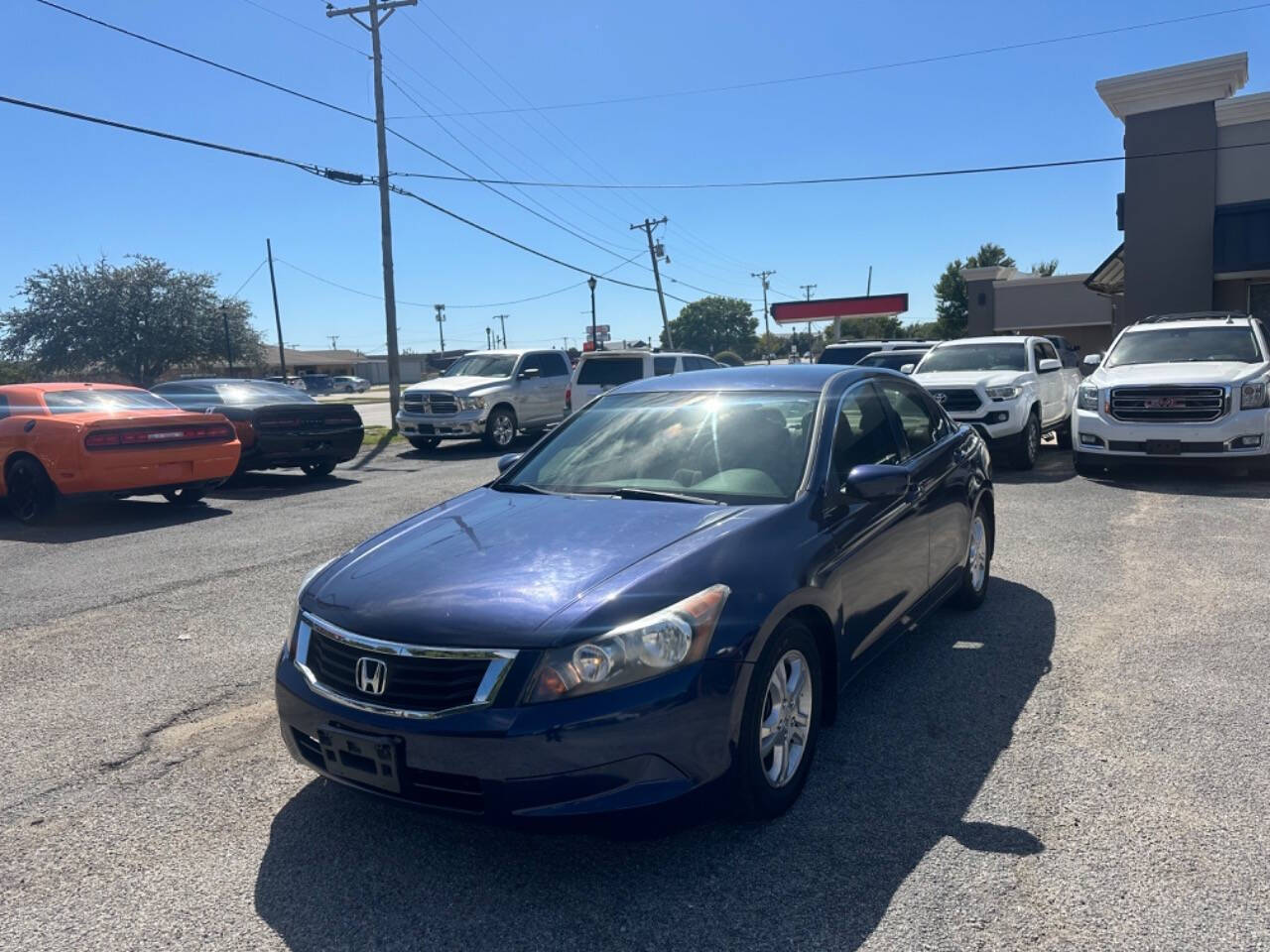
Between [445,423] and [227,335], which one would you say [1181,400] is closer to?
[445,423]

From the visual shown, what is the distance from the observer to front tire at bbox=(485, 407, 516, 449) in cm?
1761

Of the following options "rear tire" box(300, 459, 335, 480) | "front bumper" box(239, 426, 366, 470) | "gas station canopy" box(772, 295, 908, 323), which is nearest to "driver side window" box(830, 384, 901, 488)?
"front bumper" box(239, 426, 366, 470)

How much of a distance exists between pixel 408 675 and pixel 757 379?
256 centimetres

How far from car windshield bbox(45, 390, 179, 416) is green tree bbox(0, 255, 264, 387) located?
4307cm

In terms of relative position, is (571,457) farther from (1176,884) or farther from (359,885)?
(1176,884)

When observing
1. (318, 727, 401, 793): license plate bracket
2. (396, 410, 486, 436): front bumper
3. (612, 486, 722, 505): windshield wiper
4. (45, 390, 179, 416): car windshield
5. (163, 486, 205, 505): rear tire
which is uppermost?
(45, 390, 179, 416): car windshield

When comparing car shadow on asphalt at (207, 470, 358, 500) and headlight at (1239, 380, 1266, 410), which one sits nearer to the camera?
headlight at (1239, 380, 1266, 410)

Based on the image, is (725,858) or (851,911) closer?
(851,911)

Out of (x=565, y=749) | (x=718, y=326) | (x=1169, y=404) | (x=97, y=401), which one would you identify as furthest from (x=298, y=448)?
(x=718, y=326)

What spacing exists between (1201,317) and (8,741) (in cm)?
1354

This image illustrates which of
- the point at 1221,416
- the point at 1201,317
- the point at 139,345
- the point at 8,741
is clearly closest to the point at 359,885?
the point at 8,741

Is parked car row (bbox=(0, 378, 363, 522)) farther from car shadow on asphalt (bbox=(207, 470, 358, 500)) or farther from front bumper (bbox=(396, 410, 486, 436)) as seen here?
front bumper (bbox=(396, 410, 486, 436))

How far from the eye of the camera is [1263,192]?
19.7 meters

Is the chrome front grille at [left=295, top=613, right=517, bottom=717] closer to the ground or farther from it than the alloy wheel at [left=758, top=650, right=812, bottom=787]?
farther from it
